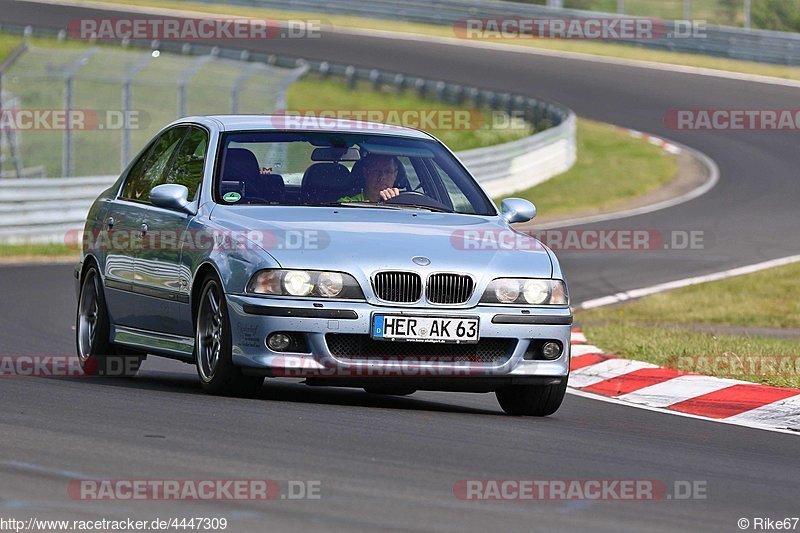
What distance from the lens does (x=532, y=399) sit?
8789 millimetres

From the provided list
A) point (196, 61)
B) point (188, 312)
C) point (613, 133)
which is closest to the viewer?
point (188, 312)

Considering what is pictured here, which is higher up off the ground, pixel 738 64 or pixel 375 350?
pixel 375 350

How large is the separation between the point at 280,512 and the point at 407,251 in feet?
9.77

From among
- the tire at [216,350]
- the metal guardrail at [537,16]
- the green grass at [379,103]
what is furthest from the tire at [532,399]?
the metal guardrail at [537,16]

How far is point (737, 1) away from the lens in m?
48.6

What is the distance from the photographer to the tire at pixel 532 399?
871 cm

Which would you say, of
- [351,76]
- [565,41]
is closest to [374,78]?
[351,76]

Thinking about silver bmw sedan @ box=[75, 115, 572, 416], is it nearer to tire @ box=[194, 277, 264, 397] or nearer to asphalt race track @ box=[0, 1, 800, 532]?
tire @ box=[194, 277, 264, 397]

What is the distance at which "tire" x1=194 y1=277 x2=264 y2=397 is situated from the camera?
828 cm

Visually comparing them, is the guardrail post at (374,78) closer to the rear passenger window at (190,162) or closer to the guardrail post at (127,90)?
the guardrail post at (127,90)

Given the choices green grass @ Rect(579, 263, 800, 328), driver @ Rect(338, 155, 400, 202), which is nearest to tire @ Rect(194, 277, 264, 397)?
driver @ Rect(338, 155, 400, 202)

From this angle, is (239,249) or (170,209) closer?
(239,249)

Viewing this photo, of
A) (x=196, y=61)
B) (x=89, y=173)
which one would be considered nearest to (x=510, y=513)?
(x=196, y=61)

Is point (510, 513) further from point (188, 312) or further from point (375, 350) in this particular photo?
point (188, 312)
